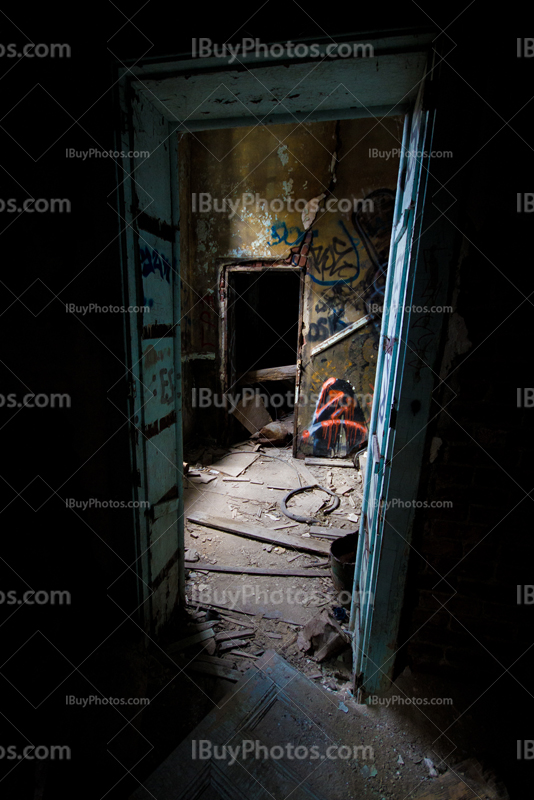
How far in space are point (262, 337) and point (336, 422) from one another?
5.55 metres

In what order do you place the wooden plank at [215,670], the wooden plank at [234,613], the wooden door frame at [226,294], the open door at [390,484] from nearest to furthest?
the open door at [390,484]
the wooden plank at [215,670]
the wooden plank at [234,613]
the wooden door frame at [226,294]

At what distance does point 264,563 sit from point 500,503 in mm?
2326

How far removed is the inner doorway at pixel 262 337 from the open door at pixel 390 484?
3382 millimetres

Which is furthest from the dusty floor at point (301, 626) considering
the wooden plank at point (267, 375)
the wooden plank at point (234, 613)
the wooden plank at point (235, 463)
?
the wooden plank at point (267, 375)

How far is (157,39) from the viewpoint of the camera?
149cm

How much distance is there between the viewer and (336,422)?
5.43 m

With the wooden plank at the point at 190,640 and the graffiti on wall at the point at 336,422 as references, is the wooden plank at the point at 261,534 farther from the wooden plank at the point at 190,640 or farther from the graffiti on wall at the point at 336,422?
the graffiti on wall at the point at 336,422

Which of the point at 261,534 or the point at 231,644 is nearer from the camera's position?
the point at 231,644

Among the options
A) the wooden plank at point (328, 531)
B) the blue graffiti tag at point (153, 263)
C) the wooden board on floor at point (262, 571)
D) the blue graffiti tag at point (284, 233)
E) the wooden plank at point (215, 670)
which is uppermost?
the blue graffiti tag at point (284, 233)

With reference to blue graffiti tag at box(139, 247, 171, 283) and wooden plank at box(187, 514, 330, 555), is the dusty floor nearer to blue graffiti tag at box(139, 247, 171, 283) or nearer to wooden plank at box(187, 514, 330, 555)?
wooden plank at box(187, 514, 330, 555)

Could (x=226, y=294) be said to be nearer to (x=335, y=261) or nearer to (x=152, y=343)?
(x=335, y=261)

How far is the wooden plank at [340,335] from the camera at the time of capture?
199 inches

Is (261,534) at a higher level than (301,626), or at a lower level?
higher

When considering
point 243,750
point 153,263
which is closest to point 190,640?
point 243,750
